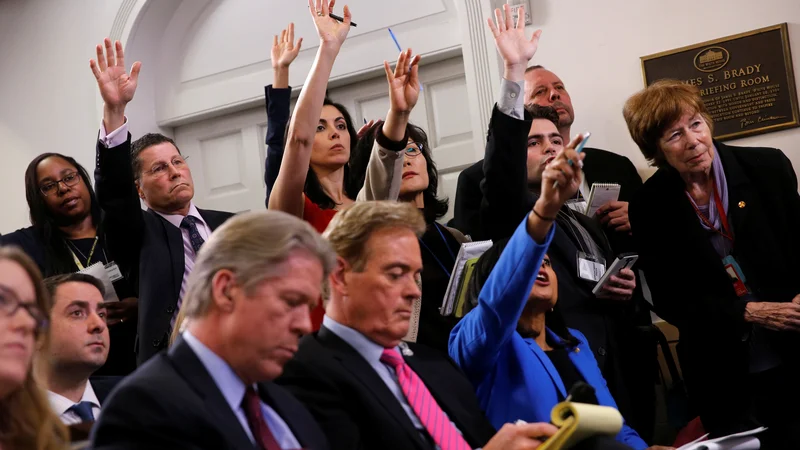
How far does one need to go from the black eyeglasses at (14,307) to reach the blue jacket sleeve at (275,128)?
5.79 ft

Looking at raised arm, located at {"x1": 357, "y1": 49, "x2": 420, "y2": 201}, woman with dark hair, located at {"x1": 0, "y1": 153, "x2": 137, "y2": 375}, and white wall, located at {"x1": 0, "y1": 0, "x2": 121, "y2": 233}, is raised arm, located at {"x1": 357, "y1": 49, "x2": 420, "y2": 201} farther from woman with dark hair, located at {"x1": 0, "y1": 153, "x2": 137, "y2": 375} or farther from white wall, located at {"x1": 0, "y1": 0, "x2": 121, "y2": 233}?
white wall, located at {"x1": 0, "y1": 0, "x2": 121, "y2": 233}

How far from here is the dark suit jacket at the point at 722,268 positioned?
3748mm

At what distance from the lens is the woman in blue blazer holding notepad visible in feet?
8.40

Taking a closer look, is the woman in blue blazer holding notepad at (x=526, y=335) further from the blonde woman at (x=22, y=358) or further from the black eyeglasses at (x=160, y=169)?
the black eyeglasses at (x=160, y=169)

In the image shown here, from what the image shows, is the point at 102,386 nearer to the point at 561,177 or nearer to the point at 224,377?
the point at 224,377

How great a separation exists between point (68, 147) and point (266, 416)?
4.94m

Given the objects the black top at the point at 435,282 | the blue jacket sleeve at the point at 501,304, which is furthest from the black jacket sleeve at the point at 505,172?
the blue jacket sleeve at the point at 501,304

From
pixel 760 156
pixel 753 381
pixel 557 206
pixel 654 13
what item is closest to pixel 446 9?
pixel 654 13

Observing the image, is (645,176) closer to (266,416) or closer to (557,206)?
(557,206)

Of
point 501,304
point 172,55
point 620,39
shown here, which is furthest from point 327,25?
point 172,55

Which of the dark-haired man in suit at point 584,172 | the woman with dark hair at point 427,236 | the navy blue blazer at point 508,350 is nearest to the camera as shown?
the navy blue blazer at point 508,350

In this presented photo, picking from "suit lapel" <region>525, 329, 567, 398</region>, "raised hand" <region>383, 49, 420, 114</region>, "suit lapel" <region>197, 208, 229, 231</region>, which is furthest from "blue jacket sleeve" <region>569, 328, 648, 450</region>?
"suit lapel" <region>197, 208, 229, 231</region>

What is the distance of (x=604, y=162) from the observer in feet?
15.7

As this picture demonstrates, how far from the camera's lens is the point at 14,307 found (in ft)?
5.89
